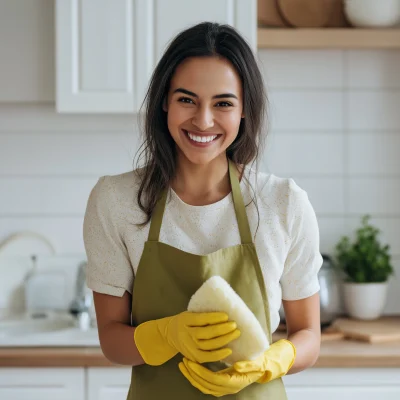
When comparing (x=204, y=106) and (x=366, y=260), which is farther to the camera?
(x=366, y=260)

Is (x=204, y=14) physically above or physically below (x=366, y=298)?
above

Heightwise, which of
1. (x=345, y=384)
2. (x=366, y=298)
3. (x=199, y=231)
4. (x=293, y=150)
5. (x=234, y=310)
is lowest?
(x=345, y=384)

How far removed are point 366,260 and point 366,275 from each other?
0.19 ft

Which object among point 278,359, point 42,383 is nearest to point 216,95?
point 278,359

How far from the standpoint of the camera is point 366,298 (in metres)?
2.66

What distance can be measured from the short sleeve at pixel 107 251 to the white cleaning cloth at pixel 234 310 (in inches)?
8.2

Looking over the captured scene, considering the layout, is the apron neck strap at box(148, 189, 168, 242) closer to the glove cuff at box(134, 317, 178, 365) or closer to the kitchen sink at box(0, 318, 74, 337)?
the glove cuff at box(134, 317, 178, 365)

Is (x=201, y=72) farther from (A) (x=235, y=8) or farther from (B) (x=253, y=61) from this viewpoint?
(A) (x=235, y=8)

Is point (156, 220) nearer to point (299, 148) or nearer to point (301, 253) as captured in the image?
point (301, 253)

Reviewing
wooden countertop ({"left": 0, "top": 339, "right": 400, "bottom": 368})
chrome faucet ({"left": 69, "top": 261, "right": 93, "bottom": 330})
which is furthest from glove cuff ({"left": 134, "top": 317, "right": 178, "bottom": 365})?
chrome faucet ({"left": 69, "top": 261, "right": 93, "bottom": 330})

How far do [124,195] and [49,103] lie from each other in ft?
4.29

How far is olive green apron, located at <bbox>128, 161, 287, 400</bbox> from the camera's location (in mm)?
1456

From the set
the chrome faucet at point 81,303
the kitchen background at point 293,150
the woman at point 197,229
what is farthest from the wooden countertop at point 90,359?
the woman at point 197,229

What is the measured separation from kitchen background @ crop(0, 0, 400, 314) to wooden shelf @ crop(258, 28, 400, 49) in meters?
0.14
